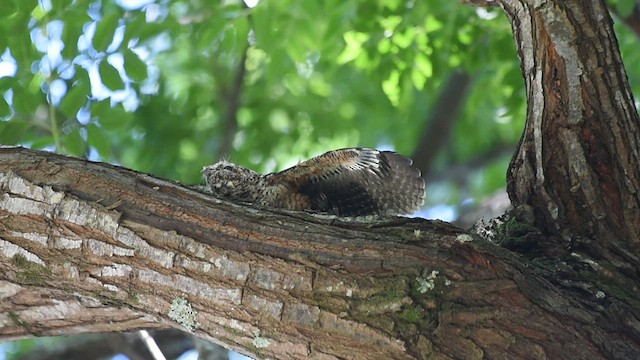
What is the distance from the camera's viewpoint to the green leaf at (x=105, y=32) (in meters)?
4.23

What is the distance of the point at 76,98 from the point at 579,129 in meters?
2.30

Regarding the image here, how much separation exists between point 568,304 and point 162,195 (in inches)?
53.2

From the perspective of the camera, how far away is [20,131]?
3.95 m

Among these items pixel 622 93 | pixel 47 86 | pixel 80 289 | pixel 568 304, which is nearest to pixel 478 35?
pixel 622 93

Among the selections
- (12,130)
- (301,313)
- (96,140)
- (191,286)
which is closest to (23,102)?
(12,130)

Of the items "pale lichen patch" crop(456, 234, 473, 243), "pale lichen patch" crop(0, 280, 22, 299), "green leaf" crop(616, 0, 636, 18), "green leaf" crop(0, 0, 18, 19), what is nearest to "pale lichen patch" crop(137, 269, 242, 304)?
"pale lichen patch" crop(0, 280, 22, 299)

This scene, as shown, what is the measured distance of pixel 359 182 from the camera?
151 inches

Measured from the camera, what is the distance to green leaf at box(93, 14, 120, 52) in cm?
423

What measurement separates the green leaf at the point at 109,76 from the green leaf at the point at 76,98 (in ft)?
0.30

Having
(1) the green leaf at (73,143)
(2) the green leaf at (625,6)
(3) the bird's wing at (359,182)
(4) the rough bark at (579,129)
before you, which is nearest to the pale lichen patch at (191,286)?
(3) the bird's wing at (359,182)

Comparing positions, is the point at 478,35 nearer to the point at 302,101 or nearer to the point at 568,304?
the point at 302,101

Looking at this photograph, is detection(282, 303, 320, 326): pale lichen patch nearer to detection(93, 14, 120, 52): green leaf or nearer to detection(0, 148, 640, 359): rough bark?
detection(0, 148, 640, 359): rough bark

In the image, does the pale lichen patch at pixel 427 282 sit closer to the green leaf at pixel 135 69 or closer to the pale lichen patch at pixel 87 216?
the pale lichen patch at pixel 87 216

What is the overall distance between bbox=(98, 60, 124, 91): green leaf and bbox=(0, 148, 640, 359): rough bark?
1182mm
